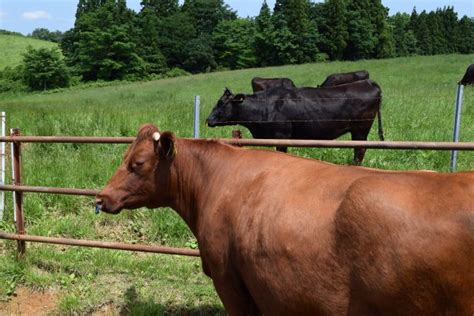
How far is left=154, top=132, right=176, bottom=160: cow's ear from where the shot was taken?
139 inches

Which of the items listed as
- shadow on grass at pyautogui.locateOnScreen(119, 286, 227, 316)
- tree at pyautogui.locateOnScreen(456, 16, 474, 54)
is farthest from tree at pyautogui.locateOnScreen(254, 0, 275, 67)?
shadow on grass at pyautogui.locateOnScreen(119, 286, 227, 316)

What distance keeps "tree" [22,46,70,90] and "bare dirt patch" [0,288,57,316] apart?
52.7 meters

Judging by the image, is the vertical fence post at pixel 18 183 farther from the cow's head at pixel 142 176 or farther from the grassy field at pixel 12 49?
the grassy field at pixel 12 49

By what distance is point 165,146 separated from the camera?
3.59 metres

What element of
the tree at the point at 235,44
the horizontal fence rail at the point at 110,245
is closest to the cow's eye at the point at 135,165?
the horizontal fence rail at the point at 110,245

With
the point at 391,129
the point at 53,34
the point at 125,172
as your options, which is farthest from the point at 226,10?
→ the point at 125,172

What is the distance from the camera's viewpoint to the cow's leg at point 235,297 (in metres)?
3.17

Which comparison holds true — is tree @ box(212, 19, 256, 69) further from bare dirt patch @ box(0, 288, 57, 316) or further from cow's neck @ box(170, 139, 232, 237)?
cow's neck @ box(170, 139, 232, 237)

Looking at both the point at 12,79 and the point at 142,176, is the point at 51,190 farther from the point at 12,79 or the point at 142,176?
the point at 12,79

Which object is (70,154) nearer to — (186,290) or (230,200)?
(186,290)

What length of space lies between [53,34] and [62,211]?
13758 cm

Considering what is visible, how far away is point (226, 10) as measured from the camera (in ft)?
328

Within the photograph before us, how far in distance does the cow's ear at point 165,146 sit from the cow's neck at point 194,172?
0.20 ft

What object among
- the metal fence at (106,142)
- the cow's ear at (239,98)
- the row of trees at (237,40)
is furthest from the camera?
the row of trees at (237,40)
